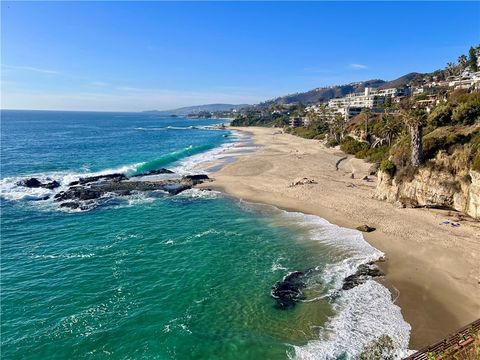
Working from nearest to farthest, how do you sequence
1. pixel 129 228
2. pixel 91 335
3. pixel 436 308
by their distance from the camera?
pixel 91 335 < pixel 436 308 < pixel 129 228

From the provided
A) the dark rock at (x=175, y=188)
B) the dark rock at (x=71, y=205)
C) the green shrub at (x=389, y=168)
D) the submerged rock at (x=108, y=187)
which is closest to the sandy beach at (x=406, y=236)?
the green shrub at (x=389, y=168)

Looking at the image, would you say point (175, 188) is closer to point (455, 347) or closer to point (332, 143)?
point (455, 347)

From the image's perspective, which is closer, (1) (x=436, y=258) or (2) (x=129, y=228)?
(1) (x=436, y=258)

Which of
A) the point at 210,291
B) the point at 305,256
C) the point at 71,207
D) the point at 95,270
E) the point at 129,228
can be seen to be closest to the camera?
the point at 210,291

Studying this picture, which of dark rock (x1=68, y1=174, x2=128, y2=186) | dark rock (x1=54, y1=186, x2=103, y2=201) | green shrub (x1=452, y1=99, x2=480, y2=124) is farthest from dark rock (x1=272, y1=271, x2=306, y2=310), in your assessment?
dark rock (x1=68, y1=174, x2=128, y2=186)

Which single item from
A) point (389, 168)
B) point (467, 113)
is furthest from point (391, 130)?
point (389, 168)

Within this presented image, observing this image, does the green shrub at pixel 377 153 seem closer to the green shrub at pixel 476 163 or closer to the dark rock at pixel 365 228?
the green shrub at pixel 476 163

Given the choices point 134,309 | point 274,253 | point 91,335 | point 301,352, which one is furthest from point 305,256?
point 91,335

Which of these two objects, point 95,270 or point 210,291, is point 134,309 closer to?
point 210,291
